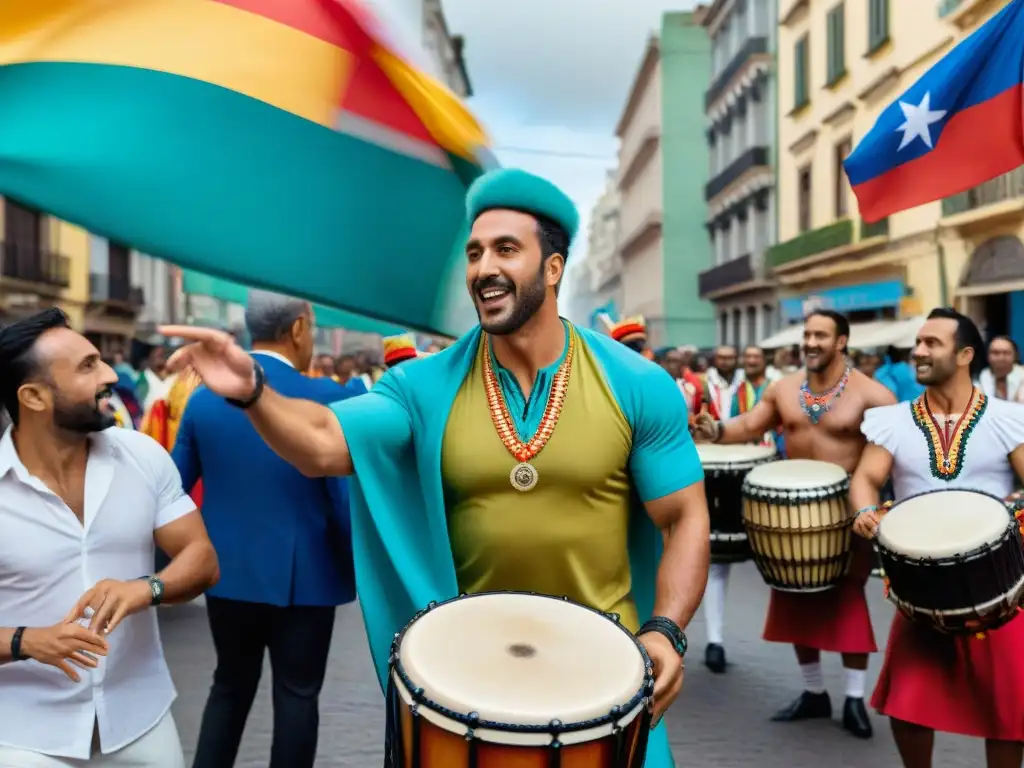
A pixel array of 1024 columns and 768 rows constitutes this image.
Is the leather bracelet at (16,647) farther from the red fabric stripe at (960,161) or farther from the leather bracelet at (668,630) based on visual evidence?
the red fabric stripe at (960,161)

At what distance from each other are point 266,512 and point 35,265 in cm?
2891

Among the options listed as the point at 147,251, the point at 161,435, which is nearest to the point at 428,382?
the point at 147,251

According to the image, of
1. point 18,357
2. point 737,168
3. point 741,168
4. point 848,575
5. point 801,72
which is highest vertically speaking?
point 801,72

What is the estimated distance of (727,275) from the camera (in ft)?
125

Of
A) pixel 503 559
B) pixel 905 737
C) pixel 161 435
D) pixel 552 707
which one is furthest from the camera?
pixel 161 435

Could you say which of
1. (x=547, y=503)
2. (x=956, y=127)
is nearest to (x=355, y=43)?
(x=547, y=503)

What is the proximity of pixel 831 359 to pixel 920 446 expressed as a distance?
1.30 meters

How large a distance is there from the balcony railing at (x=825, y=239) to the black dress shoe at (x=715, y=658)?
17341mm

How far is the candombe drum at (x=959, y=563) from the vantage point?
3.55 meters

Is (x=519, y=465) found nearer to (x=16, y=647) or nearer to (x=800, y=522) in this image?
(x=16, y=647)

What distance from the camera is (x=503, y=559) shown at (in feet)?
8.67

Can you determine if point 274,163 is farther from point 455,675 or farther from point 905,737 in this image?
point 905,737

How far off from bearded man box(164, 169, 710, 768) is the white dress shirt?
68 cm

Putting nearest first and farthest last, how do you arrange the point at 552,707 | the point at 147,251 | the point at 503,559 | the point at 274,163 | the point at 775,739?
the point at 552,707, the point at 503,559, the point at 147,251, the point at 274,163, the point at 775,739
